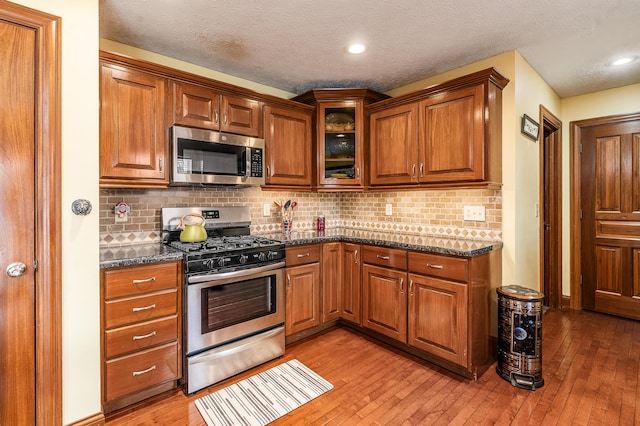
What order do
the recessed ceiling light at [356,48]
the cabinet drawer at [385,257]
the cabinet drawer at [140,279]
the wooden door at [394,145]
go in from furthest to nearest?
1. the wooden door at [394,145]
2. the cabinet drawer at [385,257]
3. the recessed ceiling light at [356,48]
4. the cabinet drawer at [140,279]

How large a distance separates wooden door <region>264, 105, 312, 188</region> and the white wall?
4.54ft

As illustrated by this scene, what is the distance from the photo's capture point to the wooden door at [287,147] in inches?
115

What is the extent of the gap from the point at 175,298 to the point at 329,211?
7.14 feet

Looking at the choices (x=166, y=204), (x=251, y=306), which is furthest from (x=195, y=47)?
(x=251, y=306)

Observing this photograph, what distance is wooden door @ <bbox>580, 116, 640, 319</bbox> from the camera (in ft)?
10.8

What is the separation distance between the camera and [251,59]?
2.70 metres

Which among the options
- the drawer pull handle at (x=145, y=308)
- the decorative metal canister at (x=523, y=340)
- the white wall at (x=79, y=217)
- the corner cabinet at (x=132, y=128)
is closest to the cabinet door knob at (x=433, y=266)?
the decorative metal canister at (x=523, y=340)

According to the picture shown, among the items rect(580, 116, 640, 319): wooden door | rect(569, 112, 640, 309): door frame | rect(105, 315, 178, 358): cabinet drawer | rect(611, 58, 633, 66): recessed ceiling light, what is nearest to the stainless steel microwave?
rect(105, 315, 178, 358): cabinet drawer

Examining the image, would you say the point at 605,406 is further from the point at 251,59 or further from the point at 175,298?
the point at 251,59

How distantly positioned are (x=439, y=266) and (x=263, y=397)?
1512mm

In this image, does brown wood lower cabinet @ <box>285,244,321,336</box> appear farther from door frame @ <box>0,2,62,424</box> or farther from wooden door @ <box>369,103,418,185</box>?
door frame @ <box>0,2,62,424</box>

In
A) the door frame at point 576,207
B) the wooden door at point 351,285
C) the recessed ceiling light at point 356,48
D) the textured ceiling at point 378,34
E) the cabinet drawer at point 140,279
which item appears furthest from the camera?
the door frame at point 576,207

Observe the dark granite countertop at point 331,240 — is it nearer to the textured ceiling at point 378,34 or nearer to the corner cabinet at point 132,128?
the corner cabinet at point 132,128

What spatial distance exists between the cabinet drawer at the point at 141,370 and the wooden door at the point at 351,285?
5.12 ft
